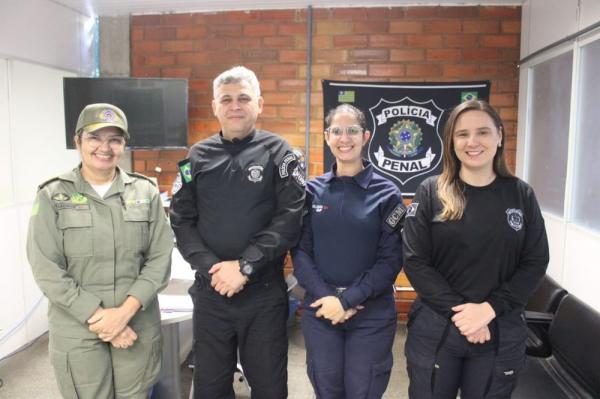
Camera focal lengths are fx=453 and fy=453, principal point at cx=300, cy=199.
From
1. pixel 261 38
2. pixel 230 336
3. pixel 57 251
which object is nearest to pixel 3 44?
pixel 261 38

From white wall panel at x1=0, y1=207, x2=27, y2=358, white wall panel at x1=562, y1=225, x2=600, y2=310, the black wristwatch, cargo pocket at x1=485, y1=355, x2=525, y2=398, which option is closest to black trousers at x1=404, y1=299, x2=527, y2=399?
cargo pocket at x1=485, y1=355, x2=525, y2=398

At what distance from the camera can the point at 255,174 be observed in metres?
1.78

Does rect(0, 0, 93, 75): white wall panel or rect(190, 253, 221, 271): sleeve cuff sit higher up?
rect(0, 0, 93, 75): white wall panel

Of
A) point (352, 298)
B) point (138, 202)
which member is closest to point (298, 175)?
point (352, 298)

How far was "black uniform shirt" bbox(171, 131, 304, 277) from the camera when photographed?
1.75 m

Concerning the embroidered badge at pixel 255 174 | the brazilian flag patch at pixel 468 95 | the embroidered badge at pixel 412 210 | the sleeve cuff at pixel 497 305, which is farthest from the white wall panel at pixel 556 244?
the embroidered badge at pixel 255 174

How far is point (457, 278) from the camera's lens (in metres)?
1.58

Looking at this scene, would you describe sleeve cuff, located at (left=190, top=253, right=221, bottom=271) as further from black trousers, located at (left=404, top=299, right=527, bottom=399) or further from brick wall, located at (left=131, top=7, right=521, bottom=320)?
brick wall, located at (left=131, top=7, right=521, bottom=320)

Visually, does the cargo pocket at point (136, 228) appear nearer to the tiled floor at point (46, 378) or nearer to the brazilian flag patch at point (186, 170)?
the brazilian flag patch at point (186, 170)

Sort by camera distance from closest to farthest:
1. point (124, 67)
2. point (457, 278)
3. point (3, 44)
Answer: point (457, 278), point (3, 44), point (124, 67)

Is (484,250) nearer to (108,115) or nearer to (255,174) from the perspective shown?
(255,174)

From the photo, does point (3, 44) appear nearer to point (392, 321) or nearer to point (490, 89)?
point (392, 321)

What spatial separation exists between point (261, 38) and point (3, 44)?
69.5 inches

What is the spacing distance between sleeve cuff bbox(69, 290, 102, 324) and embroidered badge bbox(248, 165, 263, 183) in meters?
0.73
